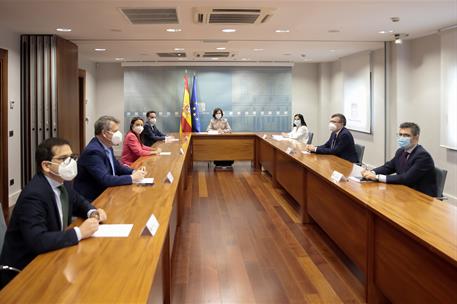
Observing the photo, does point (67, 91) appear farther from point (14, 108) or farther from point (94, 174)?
point (94, 174)

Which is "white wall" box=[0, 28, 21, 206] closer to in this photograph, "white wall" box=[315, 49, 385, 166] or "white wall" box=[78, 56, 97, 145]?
"white wall" box=[78, 56, 97, 145]

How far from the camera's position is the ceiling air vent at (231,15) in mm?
5176

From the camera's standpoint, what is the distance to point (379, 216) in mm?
2963

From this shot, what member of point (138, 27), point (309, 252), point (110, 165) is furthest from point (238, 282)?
point (138, 27)

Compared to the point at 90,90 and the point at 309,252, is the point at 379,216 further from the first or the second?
the point at 90,90

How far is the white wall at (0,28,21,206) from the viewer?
251 inches

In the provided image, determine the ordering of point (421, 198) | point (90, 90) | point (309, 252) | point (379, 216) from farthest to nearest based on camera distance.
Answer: point (90, 90), point (309, 252), point (421, 198), point (379, 216)

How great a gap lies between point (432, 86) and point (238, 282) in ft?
17.2

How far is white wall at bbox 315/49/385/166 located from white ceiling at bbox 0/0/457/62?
591mm

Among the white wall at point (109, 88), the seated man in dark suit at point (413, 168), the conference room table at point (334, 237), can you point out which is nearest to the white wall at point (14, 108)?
the conference room table at point (334, 237)

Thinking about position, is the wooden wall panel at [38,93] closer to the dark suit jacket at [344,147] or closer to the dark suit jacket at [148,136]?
the dark suit jacket at [148,136]

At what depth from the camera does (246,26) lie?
20.4 ft

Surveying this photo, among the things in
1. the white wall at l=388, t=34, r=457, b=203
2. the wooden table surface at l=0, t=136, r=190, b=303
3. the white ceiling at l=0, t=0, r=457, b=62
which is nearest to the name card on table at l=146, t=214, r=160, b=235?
the wooden table surface at l=0, t=136, r=190, b=303

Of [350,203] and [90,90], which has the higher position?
[90,90]
